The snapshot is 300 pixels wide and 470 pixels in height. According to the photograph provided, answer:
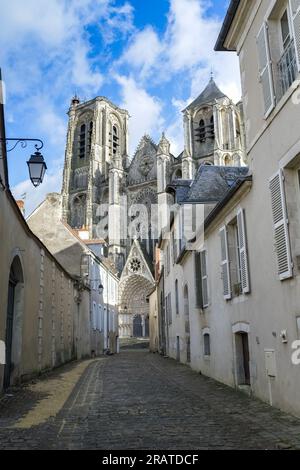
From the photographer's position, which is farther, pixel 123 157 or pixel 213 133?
pixel 123 157

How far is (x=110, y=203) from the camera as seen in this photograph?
51125 mm

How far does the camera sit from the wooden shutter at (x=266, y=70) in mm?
6320

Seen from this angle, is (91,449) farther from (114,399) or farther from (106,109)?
(106,109)

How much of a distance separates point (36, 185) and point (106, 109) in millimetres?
54612

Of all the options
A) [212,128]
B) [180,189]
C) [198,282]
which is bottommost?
[198,282]

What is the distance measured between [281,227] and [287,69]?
2.17 m

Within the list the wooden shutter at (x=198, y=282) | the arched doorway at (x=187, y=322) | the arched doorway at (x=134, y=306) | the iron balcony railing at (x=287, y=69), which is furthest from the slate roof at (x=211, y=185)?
the arched doorway at (x=134, y=306)

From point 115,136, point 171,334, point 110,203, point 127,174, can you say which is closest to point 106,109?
point 115,136

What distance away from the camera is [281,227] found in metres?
5.88

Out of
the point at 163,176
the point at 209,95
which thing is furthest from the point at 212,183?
the point at 209,95

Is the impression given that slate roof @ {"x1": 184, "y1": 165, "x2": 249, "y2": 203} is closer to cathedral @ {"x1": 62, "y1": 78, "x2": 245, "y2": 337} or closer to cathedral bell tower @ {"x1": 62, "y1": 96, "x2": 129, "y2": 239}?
cathedral @ {"x1": 62, "y1": 78, "x2": 245, "y2": 337}

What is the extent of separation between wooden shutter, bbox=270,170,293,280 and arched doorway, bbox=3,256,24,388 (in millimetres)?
4991

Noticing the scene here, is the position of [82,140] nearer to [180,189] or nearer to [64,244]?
[64,244]

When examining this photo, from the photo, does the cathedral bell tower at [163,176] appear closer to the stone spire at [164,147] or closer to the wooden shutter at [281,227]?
the stone spire at [164,147]
